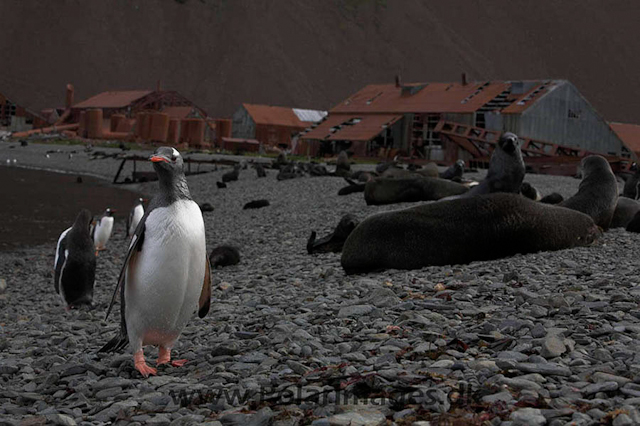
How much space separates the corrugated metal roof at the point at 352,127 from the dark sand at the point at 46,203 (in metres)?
16.5

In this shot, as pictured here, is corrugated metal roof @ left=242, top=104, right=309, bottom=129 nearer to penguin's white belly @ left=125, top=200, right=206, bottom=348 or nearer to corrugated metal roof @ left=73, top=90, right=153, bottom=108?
corrugated metal roof @ left=73, top=90, right=153, bottom=108

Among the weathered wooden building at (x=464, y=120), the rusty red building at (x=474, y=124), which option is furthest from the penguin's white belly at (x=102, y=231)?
the weathered wooden building at (x=464, y=120)

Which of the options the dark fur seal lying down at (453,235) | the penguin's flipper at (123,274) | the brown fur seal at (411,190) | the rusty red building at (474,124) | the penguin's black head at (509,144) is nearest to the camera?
the penguin's flipper at (123,274)

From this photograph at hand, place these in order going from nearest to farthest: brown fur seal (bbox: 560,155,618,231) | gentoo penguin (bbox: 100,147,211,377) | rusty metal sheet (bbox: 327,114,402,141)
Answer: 1. gentoo penguin (bbox: 100,147,211,377)
2. brown fur seal (bbox: 560,155,618,231)
3. rusty metal sheet (bbox: 327,114,402,141)

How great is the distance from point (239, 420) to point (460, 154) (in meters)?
39.2

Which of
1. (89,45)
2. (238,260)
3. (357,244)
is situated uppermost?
(89,45)

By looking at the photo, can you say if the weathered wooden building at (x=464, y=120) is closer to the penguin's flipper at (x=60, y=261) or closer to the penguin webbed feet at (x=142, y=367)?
the penguin's flipper at (x=60, y=261)

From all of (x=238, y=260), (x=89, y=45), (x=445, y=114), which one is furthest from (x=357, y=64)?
(x=238, y=260)

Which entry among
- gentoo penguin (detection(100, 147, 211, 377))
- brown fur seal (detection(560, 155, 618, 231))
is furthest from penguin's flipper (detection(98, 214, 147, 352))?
brown fur seal (detection(560, 155, 618, 231))

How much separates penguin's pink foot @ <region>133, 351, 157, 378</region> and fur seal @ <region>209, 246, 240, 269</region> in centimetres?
652

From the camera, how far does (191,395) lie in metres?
4.14

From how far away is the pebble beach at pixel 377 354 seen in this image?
357 centimetres

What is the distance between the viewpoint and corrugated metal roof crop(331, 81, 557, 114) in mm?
43794

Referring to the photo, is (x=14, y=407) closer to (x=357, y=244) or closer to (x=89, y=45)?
(x=357, y=244)
